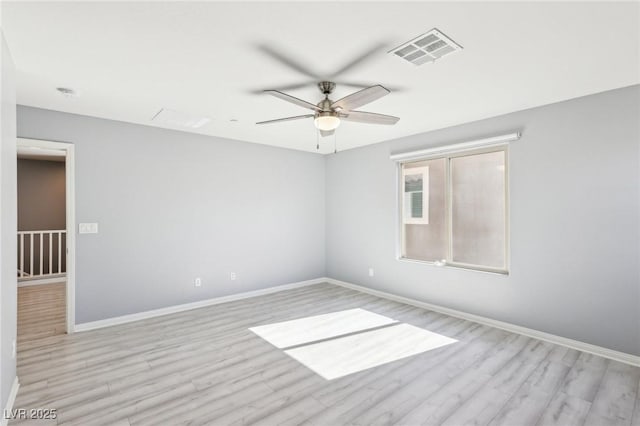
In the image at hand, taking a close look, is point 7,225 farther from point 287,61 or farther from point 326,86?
point 326,86

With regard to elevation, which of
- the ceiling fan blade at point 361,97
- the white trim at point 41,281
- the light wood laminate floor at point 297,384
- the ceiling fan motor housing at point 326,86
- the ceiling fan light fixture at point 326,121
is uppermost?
the ceiling fan motor housing at point 326,86

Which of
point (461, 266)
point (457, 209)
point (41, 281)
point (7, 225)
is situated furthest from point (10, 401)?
point (457, 209)

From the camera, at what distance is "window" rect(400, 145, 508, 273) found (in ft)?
12.8

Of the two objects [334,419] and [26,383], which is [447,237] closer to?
[334,419]

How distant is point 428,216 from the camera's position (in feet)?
15.4

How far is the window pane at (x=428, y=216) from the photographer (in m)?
4.52

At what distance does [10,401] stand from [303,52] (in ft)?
10.7

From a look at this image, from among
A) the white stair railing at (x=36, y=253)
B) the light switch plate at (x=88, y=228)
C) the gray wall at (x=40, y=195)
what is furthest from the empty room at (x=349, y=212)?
the gray wall at (x=40, y=195)

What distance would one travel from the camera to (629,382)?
8.39 feet

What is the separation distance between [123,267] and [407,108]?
3986 millimetres

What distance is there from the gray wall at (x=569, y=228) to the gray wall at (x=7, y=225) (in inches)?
173

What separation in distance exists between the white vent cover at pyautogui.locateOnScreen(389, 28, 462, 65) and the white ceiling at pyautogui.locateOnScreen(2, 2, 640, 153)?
57mm

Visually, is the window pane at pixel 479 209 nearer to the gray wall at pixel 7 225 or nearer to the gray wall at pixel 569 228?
the gray wall at pixel 569 228

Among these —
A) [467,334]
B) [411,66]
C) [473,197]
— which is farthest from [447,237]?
[411,66]
